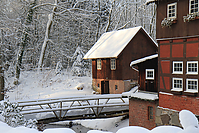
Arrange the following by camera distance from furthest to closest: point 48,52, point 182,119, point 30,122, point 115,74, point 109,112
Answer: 1. point 48,52
2. point 115,74
3. point 109,112
4. point 30,122
5. point 182,119

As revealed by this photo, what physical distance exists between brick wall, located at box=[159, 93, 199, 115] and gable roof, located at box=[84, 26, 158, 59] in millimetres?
7896

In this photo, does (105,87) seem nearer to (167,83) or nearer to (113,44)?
(113,44)

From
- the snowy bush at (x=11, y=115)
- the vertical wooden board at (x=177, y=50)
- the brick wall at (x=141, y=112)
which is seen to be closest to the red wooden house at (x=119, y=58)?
the brick wall at (x=141, y=112)

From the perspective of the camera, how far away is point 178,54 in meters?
11.3

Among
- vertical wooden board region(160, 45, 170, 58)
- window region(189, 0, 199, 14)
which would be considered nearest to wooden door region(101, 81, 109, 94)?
vertical wooden board region(160, 45, 170, 58)

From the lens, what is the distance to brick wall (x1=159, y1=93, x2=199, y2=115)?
1055 centimetres

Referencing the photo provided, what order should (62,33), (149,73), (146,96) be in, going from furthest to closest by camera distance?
1. (62,33)
2. (149,73)
3. (146,96)

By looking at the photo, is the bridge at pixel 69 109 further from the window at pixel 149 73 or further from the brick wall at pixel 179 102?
the brick wall at pixel 179 102

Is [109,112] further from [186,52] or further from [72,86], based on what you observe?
[72,86]

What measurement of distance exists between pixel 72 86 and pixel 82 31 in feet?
36.9

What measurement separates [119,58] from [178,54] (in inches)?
346

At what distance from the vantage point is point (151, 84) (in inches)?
560

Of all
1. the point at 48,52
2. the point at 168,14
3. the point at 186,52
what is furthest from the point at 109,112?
the point at 48,52

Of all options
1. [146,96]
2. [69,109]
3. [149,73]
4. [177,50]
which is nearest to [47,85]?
[69,109]
